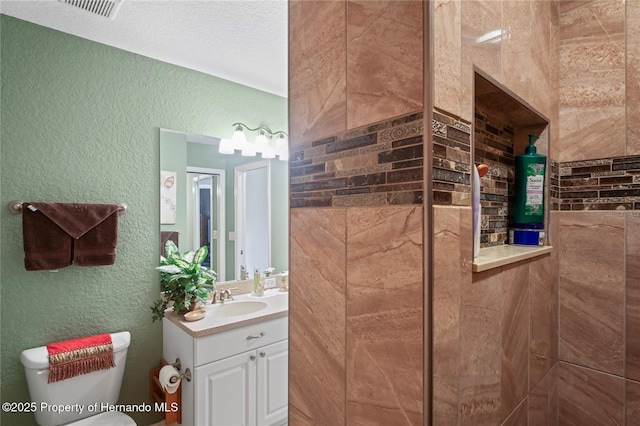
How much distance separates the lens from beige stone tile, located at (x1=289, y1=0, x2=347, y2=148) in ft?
2.28

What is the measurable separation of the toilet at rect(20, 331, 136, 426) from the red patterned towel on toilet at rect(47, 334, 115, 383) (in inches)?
1.1

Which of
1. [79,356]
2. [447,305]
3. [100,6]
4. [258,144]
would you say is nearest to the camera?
[447,305]

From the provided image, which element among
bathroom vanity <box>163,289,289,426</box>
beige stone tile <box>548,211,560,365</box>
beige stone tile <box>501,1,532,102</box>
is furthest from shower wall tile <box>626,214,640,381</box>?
bathroom vanity <box>163,289,289,426</box>

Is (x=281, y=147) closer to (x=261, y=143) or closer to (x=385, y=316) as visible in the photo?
(x=261, y=143)

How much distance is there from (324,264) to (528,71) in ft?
2.85

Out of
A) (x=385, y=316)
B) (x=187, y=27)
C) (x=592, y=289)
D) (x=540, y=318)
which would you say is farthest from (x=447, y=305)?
(x=187, y=27)

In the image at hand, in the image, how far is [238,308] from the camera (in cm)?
228

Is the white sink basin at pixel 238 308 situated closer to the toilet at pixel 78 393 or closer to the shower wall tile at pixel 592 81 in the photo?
the toilet at pixel 78 393

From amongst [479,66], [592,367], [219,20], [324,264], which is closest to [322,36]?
[479,66]

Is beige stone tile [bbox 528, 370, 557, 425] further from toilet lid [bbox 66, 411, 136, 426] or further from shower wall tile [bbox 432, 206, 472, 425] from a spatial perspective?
toilet lid [bbox 66, 411, 136, 426]

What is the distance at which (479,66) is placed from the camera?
0.71 m

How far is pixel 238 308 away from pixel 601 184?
2.08m

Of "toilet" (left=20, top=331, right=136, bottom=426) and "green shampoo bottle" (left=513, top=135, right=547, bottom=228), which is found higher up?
"green shampoo bottle" (left=513, top=135, right=547, bottom=228)

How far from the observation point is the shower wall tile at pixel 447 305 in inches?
22.0
